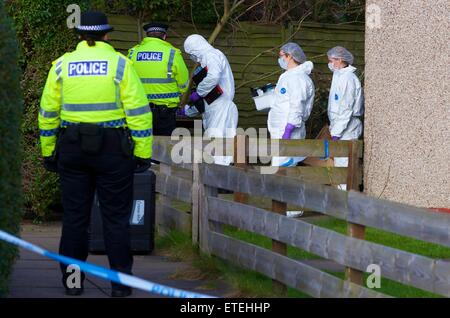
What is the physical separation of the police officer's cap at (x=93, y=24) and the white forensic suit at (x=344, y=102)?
449cm

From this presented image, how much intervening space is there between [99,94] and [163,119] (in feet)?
14.7

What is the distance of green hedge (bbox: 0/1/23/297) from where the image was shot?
256 inches

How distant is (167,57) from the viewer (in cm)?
1166

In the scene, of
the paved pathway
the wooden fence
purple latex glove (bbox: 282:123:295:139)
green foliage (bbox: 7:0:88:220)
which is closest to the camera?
the wooden fence

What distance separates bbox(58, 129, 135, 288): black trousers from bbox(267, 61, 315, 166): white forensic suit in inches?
155

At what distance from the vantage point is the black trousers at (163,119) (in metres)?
11.7

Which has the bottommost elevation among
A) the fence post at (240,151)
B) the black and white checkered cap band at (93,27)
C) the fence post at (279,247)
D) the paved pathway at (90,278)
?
the paved pathway at (90,278)

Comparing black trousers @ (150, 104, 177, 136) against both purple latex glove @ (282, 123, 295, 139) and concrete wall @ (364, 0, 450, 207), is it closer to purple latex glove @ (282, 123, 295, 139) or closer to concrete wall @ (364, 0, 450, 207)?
purple latex glove @ (282, 123, 295, 139)

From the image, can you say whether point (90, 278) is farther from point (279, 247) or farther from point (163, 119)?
point (163, 119)

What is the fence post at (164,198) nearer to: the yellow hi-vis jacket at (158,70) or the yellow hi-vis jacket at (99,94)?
the yellow hi-vis jacket at (158,70)

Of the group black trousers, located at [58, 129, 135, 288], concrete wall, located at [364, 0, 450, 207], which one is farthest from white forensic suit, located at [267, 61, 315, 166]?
black trousers, located at [58, 129, 135, 288]

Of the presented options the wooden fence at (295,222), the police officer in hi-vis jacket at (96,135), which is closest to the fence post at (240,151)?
the wooden fence at (295,222)

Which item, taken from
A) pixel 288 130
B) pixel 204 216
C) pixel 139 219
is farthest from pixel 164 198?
pixel 288 130
